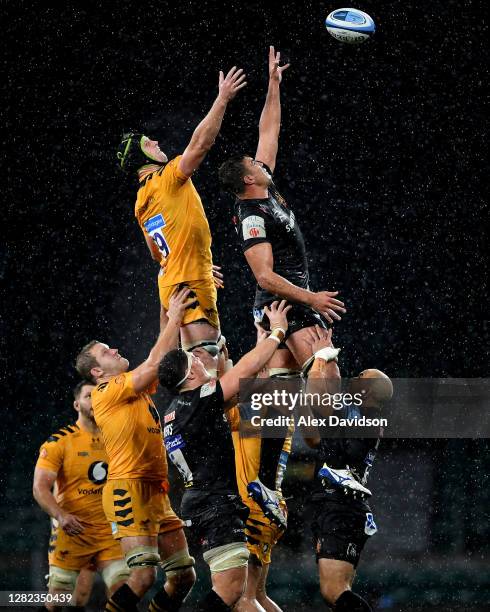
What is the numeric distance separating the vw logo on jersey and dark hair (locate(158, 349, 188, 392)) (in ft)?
9.74

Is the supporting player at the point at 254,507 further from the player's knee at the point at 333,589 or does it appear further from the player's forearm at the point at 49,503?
the player's forearm at the point at 49,503

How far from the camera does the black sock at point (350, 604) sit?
5.89 metres

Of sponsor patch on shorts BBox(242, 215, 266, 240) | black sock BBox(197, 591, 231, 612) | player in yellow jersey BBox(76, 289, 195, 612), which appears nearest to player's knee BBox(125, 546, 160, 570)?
player in yellow jersey BBox(76, 289, 195, 612)

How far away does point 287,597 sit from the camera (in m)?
11.5

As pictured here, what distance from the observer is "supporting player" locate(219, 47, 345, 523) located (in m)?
6.70

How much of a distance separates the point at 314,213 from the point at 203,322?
6.65 meters

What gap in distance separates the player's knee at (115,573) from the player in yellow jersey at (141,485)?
0.94 meters

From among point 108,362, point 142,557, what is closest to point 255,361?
point 142,557

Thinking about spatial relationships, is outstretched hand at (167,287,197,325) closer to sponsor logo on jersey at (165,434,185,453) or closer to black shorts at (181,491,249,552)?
sponsor logo on jersey at (165,434,185,453)

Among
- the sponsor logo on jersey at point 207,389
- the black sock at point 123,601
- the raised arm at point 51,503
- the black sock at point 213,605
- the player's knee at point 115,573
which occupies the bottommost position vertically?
the player's knee at point 115,573

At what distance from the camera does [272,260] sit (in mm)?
6871

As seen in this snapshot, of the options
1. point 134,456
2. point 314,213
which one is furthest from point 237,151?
point 134,456

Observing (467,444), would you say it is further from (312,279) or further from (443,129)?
(443,129)

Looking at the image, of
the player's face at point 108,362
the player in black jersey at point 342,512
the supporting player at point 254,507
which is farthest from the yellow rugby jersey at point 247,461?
the player's face at point 108,362
